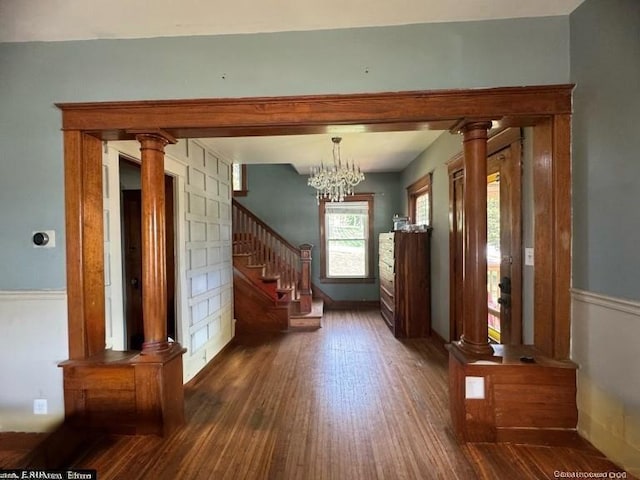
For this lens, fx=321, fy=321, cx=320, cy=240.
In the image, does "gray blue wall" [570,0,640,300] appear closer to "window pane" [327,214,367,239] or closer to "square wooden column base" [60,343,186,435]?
"square wooden column base" [60,343,186,435]

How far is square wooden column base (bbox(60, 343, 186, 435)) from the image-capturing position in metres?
2.08

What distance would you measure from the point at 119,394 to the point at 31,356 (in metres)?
0.66

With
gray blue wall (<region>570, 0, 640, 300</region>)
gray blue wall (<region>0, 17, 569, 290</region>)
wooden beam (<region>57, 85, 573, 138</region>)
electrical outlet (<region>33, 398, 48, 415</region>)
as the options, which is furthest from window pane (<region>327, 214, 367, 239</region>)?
electrical outlet (<region>33, 398, 48, 415</region>)

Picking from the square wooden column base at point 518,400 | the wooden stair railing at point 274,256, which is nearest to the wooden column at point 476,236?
the square wooden column base at point 518,400

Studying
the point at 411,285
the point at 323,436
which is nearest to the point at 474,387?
the point at 323,436

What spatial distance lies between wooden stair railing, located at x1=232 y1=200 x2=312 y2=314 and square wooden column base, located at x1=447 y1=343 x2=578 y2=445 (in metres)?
3.29

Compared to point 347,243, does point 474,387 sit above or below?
below

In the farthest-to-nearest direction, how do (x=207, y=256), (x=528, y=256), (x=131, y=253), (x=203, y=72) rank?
(x=131, y=253) → (x=207, y=256) → (x=528, y=256) → (x=203, y=72)

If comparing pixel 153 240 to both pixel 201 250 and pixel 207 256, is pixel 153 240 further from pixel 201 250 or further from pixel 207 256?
pixel 207 256

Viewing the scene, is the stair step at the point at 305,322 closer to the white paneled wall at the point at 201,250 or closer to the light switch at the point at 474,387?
the white paneled wall at the point at 201,250

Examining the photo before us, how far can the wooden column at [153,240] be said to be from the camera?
84.0 inches

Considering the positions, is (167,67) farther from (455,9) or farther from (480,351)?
(480,351)

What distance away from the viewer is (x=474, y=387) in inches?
78.4

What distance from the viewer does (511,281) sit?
8.40 ft
